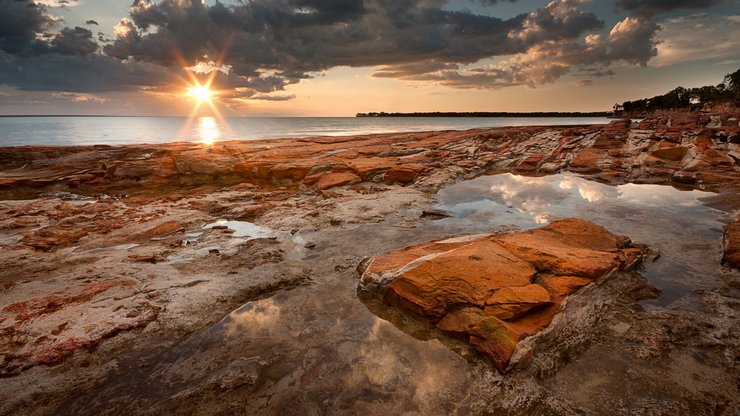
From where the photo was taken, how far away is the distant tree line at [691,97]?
92.2 meters

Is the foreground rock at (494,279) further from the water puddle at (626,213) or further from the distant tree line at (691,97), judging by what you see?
the distant tree line at (691,97)

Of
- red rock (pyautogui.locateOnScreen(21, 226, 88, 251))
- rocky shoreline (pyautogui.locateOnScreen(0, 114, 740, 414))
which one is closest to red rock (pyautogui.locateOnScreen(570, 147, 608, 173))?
rocky shoreline (pyautogui.locateOnScreen(0, 114, 740, 414))

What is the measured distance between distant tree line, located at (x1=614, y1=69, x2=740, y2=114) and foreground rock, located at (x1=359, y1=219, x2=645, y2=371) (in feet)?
405

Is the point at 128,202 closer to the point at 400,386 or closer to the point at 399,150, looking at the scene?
the point at 400,386

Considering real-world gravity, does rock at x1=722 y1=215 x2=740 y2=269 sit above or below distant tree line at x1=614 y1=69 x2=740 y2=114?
below

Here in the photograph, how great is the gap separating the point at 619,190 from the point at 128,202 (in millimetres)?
20192

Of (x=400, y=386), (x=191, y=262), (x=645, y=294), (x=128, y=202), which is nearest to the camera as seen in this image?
(x=400, y=386)

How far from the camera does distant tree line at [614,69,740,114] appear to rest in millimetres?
92162

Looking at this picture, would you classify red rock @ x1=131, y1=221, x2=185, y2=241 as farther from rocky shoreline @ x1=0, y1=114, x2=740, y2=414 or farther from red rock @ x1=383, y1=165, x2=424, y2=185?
red rock @ x1=383, y1=165, x2=424, y2=185

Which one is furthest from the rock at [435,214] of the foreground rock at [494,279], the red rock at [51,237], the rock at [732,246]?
the red rock at [51,237]

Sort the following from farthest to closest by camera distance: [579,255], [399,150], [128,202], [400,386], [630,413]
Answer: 1. [399,150]
2. [128,202]
3. [579,255]
4. [400,386]
5. [630,413]

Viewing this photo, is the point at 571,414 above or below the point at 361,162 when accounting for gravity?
below

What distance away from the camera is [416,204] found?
482 inches

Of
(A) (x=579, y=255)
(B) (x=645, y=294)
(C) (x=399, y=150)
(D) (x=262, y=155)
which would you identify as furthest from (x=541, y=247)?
(D) (x=262, y=155)
